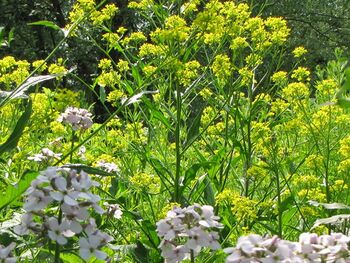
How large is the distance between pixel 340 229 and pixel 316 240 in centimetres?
123

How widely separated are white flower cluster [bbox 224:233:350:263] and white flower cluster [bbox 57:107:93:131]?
131 centimetres

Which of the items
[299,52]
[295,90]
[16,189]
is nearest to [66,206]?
[16,189]

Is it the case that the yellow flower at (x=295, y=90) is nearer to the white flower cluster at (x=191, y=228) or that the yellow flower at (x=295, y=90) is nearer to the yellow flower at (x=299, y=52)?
the yellow flower at (x=299, y=52)

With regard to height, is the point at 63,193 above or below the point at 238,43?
below

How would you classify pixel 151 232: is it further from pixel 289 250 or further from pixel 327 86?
pixel 289 250

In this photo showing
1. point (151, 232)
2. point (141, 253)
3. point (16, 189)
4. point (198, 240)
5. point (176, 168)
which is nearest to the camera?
point (198, 240)

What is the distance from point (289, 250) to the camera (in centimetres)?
139

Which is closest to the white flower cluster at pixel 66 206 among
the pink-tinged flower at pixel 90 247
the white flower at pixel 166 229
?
the pink-tinged flower at pixel 90 247

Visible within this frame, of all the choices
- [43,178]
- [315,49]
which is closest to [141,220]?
[43,178]

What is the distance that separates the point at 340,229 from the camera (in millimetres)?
2641

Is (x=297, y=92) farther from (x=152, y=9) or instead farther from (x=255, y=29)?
(x=152, y=9)

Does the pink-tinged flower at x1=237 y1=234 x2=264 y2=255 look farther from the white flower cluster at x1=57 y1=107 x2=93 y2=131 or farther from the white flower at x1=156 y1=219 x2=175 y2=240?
the white flower cluster at x1=57 y1=107 x2=93 y2=131

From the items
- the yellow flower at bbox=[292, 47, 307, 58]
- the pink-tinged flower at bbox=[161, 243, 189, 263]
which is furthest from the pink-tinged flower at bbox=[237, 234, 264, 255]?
the yellow flower at bbox=[292, 47, 307, 58]

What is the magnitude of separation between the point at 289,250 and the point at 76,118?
1.39m
